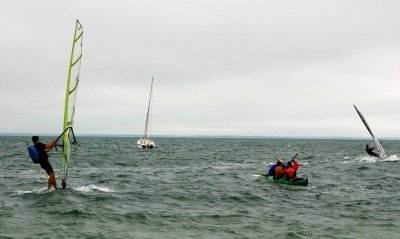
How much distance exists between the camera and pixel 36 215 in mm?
14070

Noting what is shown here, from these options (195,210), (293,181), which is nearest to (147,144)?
(293,181)

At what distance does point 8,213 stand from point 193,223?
6.06 meters

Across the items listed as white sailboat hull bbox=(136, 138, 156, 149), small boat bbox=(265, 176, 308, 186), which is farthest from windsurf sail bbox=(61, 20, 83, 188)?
white sailboat hull bbox=(136, 138, 156, 149)

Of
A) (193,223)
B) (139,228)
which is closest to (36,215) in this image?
(139,228)

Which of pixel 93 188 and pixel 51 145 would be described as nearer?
pixel 51 145

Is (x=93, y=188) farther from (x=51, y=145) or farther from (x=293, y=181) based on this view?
(x=293, y=181)

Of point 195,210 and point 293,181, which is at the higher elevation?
point 293,181

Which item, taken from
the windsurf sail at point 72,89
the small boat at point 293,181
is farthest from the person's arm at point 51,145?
the small boat at point 293,181

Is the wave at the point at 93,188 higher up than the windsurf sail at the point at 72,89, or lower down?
lower down

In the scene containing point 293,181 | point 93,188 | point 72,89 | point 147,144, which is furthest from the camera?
point 147,144

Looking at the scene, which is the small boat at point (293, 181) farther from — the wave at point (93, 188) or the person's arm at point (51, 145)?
the person's arm at point (51, 145)

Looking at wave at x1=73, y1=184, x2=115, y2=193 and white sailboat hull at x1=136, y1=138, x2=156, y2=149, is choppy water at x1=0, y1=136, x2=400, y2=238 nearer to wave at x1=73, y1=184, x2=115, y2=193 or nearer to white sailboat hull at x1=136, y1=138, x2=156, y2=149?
wave at x1=73, y1=184, x2=115, y2=193

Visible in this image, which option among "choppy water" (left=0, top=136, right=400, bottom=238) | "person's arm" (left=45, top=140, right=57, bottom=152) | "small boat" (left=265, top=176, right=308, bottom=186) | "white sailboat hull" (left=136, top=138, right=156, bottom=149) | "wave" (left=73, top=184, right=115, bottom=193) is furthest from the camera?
"white sailboat hull" (left=136, top=138, right=156, bottom=149)

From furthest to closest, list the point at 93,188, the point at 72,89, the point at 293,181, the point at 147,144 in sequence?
the point at 147,144, the point at 293,181, the point at 93,188, the point at 72,89
